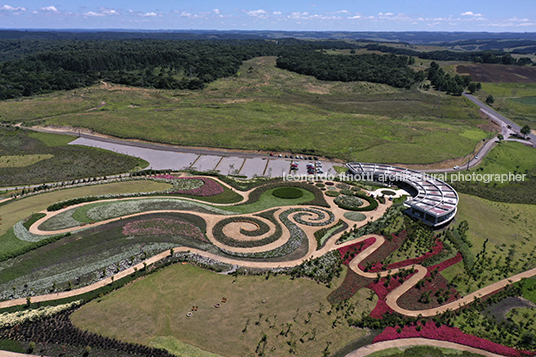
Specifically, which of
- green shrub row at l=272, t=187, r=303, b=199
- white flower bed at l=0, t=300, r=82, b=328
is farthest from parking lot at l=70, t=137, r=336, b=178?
white flower bed at l=0, t=300, r=82, b=328

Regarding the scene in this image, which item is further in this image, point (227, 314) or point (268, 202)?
point (268, 202)

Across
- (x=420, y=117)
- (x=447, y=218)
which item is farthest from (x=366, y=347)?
(x=420, y=117)

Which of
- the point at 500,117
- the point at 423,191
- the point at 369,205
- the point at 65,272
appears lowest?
the point at 65,272

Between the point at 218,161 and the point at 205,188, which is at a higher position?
the point at 218,161

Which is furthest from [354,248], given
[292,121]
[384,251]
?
[292,121]

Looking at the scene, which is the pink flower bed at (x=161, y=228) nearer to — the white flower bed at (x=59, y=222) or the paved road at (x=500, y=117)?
the white flower bed at (x=59, y=222)

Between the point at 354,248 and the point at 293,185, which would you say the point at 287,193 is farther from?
the point at 354,248
